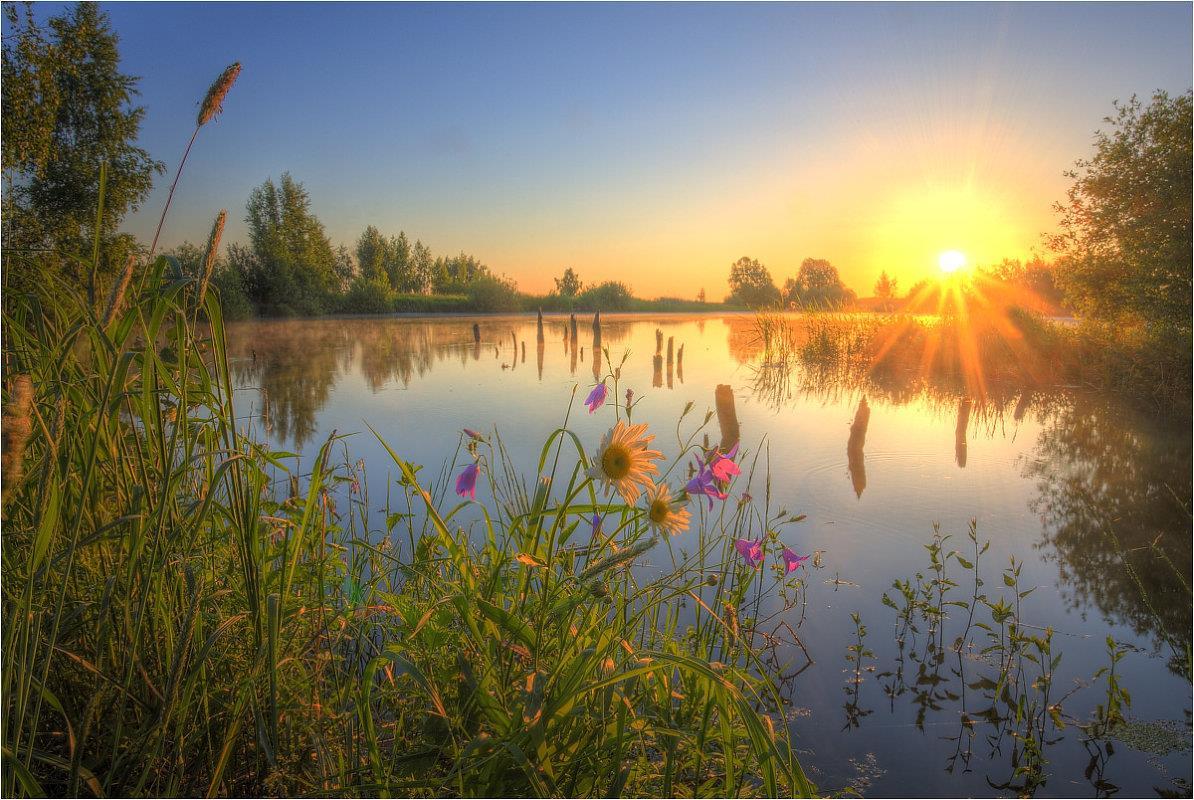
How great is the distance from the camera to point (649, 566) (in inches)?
136

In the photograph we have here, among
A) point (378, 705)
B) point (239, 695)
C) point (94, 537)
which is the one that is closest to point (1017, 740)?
point (378, 705)

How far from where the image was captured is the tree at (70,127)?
10062 mm

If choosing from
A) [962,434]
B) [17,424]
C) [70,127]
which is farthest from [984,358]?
[70,127]

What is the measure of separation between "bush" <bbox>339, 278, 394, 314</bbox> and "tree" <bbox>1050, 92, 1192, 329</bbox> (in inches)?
1308

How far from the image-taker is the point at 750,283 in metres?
55.6

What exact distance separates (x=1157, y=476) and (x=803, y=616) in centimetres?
532

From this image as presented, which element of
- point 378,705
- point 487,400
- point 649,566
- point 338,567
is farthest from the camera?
point 487,400

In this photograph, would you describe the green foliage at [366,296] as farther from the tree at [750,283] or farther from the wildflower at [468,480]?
the wildflower at [468,480]

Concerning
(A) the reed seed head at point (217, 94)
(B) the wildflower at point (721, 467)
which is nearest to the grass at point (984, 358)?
(B) the wildflower at point (721, 467)

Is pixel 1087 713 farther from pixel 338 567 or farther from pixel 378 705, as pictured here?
pixel 338 567

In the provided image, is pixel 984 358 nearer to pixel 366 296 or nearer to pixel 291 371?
pixel 291 371

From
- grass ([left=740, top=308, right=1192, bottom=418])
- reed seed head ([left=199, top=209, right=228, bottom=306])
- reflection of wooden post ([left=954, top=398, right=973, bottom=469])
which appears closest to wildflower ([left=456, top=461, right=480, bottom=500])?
reed seed head ([left=199, top=209, right=228, bottom=306])

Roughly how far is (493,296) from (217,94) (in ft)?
149

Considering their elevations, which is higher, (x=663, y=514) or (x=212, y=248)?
A: (x=212, y=248)
